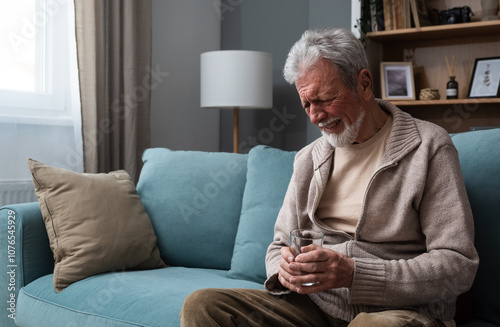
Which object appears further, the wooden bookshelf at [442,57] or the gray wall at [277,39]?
the gray wall at [277,39]

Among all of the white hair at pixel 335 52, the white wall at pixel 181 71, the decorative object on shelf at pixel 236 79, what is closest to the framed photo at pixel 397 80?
the decorative object on shelf at pixel 236 79

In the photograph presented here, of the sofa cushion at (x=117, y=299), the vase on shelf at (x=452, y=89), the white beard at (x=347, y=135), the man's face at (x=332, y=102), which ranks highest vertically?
the vase on shelf at (x=452, y=89)

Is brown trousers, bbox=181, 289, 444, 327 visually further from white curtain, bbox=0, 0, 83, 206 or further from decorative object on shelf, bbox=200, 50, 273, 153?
decorative object on shelf, bbox=200, 50, 273, 153

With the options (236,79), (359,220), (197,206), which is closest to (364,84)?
(359,220)

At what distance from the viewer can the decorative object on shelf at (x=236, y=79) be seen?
3010 millimetres

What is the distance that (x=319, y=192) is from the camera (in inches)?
58.6

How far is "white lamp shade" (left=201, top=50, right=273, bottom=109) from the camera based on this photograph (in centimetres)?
301

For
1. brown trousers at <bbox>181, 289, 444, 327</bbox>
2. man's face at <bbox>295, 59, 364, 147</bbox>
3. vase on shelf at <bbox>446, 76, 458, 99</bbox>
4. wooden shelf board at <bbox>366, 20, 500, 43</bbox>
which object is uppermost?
wooden shelf board at <bbox>366, 20, 500, 43</bbox>

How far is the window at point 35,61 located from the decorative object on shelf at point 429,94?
199cm

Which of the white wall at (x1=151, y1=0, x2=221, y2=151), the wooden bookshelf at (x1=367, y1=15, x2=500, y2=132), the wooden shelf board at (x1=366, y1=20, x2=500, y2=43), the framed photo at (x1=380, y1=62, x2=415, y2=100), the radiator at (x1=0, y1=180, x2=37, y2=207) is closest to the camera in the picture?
the radiator at (x1=0, y1=180, x2=37, y2=207)

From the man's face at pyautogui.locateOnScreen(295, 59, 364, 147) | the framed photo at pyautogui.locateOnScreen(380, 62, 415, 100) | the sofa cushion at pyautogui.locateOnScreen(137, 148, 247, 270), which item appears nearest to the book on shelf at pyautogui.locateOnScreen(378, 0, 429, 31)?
the framed photo at pyautogui.locateOnScreen(380, 62, 415, 100)

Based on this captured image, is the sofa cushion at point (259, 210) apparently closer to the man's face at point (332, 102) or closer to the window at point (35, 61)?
the man's face at point (332, 102)

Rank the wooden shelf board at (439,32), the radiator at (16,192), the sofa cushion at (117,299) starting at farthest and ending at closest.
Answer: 1. the wooden shelf board at (439,32)
2. the radiator at (16,192)
3. the sofa cushion at (117,299)

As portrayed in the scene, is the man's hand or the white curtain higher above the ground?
the white curtain
